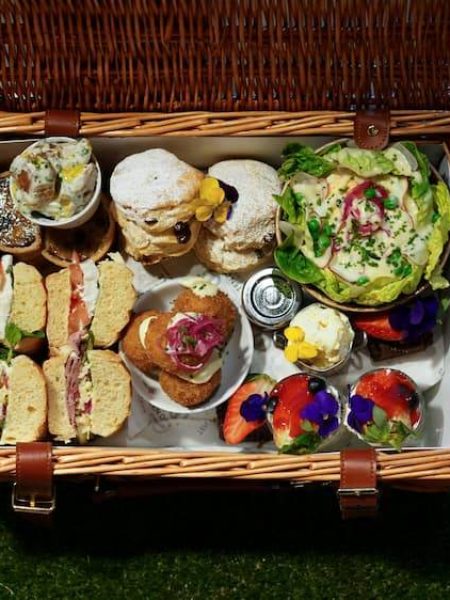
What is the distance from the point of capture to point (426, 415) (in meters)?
1.71

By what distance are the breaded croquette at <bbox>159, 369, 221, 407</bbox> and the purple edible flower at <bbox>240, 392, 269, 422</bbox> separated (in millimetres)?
70

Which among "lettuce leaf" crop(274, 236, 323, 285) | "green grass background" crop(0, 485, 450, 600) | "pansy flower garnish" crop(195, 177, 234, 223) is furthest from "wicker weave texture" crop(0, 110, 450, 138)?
"green grass background" crop(0, 485, 450, 600)

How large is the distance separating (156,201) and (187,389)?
342mm

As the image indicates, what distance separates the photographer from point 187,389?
5.24 ft

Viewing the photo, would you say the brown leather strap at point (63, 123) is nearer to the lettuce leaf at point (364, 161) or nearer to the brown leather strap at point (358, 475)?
the lettuce leaf at point (364, 161)

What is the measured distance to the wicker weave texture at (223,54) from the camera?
1.55 m

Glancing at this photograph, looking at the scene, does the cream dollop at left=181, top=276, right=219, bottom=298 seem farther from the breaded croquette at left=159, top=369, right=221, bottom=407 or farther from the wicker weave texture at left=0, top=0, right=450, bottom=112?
the wicker weave texture at left=0, top=0, right=450, bottom=112

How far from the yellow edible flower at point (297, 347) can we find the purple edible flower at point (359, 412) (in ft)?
0.36

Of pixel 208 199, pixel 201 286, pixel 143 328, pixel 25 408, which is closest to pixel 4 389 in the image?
pixel 25 408

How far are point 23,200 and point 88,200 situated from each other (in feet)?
0.38

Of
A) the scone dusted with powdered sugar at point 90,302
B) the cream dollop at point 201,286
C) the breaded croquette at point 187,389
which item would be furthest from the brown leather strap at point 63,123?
the breaded croquette at point 187,389

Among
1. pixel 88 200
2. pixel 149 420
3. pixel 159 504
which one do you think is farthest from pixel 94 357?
pixel 159 504

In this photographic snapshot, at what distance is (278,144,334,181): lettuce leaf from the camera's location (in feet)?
5.33

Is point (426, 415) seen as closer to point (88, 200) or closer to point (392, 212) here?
point (392, 212)
